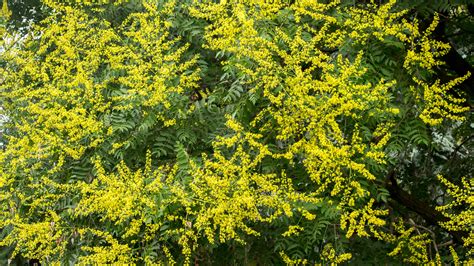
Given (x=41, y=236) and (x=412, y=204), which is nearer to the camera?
(x=41, y=236)

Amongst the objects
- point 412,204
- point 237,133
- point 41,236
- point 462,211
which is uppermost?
point 412,204

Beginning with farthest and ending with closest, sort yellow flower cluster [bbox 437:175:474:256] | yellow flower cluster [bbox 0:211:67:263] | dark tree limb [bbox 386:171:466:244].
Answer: dark tree limb [bbox 386:171:466:244] < yellow flower cluster [bbox 0:211:67:263] < yellow flower cluster [bbox 437:175:474:256]

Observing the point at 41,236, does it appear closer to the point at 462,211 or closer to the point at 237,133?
the point at 237,133

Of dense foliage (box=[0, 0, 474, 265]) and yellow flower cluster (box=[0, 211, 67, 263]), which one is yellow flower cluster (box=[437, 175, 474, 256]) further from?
yellow flower cluster (box=[0, 211, 67, 263])

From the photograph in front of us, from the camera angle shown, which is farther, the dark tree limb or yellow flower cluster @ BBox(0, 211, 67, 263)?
the dark tree limb

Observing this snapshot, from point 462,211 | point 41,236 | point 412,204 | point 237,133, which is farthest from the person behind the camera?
point 412,204

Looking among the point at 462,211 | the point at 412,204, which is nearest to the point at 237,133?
the point at 462,211

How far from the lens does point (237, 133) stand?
11.5ft

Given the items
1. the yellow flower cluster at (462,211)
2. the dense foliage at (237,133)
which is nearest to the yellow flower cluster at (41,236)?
the dense foliage at (237,133)

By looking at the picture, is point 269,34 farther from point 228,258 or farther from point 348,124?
point 228,258

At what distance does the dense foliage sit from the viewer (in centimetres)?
321

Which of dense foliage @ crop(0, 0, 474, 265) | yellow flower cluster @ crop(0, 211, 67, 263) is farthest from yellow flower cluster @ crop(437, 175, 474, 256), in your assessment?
yellow flower cluster @ crop(0, 211, 67, 263)

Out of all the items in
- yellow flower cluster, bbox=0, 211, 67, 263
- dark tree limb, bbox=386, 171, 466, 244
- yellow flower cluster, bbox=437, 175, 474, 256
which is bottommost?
yellow flower cluster, bbox=0, 211, 67, 263

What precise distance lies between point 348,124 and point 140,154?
1385 mm
